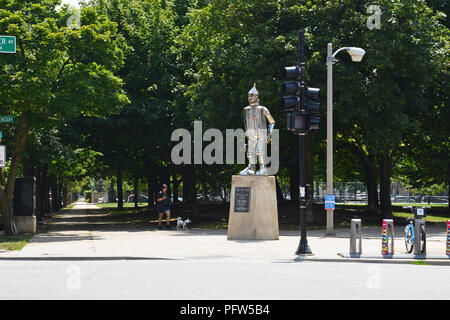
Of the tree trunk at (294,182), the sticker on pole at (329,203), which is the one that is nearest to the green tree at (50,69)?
the sticker on pole at (329,203)

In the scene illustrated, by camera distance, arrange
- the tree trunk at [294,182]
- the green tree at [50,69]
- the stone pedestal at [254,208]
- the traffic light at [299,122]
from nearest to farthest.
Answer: the traffic light at [299,122] → the stone pedestal at [254,208] → the green tree at [50,69] → the tree trunk at [294,182]

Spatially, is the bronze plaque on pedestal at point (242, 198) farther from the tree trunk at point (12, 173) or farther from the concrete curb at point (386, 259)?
the tree trunk at point (12, 173)

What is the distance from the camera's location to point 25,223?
2492cm

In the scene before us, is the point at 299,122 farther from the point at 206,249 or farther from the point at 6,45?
the point at 6,45

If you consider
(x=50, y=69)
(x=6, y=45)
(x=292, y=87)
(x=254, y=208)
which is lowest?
(x=254, y=208)

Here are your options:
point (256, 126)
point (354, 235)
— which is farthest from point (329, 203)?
point (354, 235)

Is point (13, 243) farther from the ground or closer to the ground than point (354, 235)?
closer to the ground

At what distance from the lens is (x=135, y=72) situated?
33250 mm

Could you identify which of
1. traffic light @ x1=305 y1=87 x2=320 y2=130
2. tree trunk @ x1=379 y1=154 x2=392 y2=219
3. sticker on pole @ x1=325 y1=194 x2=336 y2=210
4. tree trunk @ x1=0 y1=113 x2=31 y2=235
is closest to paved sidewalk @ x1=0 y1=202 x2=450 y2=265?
sticker on pole @ x1=325 y1=194 x2=336 y2=210

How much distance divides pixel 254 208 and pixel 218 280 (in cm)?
1012

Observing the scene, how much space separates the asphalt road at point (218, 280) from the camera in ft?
30.9

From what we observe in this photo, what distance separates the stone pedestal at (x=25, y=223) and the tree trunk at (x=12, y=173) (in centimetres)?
143

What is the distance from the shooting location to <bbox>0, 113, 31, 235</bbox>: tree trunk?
76.0 ft
